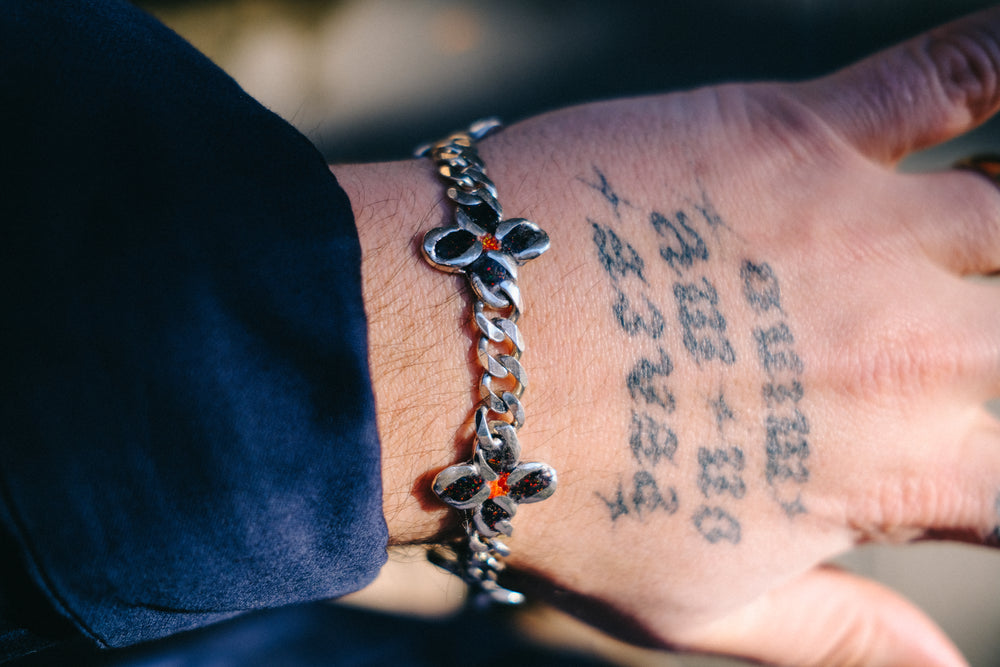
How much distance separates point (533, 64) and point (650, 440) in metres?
1.27

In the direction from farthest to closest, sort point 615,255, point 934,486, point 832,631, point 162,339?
point 832,631
point 934,486
point 615,255
point 162,339

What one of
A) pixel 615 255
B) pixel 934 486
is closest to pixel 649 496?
pixel 615 255

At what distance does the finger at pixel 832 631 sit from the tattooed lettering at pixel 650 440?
40 centimetres

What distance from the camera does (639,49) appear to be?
1.62 m

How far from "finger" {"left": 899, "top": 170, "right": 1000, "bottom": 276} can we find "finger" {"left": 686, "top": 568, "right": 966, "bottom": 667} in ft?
1.97

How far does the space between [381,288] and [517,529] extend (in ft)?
1.23

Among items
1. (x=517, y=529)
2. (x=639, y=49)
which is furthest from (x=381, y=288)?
(x=639, y=49)

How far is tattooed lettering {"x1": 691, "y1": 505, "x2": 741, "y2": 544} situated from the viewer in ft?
2.82

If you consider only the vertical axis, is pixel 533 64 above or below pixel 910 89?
above

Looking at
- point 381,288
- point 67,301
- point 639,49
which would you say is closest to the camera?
point 67,301

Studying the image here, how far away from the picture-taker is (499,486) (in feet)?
2.41

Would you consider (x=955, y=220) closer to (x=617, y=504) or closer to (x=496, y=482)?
(x=617, y=504)

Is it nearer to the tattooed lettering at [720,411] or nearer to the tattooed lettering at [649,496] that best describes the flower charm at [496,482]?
the tattooed lettering at [649,496]

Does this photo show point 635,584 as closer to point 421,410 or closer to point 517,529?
point 517,529
